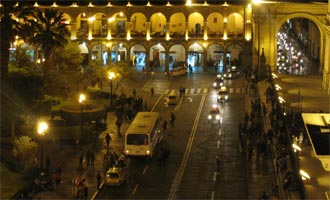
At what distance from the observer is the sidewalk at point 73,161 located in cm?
5425

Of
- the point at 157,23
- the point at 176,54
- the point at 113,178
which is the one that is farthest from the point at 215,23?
the point at 113,178

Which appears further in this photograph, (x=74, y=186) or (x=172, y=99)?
(x=172, y=99)

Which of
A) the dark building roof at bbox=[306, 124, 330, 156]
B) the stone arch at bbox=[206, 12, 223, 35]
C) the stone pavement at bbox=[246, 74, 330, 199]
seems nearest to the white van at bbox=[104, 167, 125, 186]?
the stone pavement at bbox=[246, 74, 330, 199]

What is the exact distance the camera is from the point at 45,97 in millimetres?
80938

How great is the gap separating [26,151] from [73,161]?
17.0ft

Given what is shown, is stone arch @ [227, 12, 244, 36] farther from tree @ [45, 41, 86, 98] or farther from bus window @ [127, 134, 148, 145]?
bus window @ [127, 134, 148, 145]

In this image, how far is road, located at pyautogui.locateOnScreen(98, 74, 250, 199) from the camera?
54.8 m

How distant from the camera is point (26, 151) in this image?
58.8m

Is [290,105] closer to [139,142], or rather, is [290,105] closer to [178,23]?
[139,142]

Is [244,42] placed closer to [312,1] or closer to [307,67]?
[307,67]

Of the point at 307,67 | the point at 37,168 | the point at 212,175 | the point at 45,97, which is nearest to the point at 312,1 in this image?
the point at 307,67

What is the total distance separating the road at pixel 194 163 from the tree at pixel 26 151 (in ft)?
22.8

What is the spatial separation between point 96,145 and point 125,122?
9730mm

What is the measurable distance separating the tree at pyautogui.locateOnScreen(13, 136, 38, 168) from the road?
6962 mm
